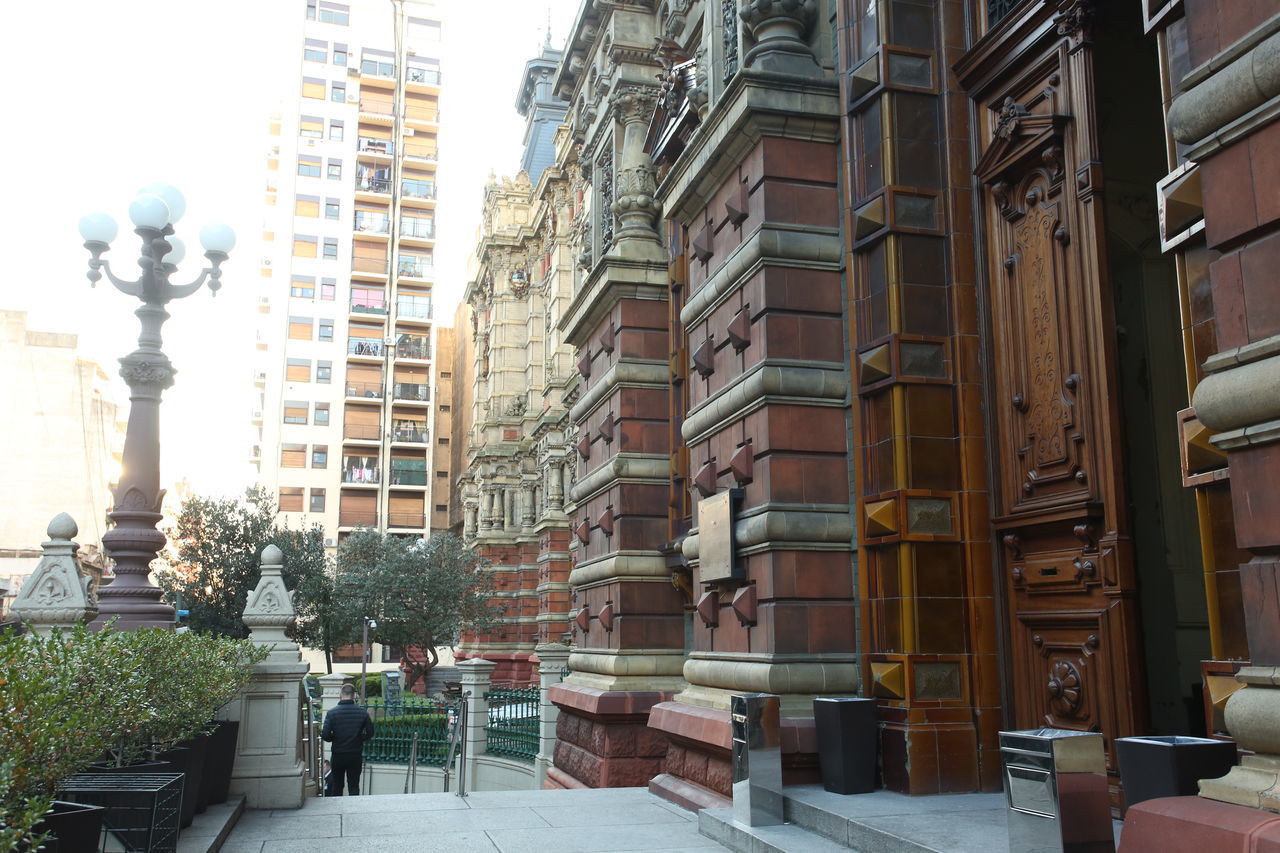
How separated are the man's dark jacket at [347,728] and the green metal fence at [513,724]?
450cm

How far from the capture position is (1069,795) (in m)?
4.93

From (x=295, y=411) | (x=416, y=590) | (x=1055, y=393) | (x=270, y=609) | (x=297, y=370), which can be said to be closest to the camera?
(x=1055, y=393)

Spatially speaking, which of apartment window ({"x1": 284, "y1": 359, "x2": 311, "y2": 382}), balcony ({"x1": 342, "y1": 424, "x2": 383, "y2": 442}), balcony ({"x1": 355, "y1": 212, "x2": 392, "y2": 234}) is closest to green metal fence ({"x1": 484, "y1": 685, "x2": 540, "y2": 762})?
balcony ({"x1": 342, "y1": 424, "x2": 383, "y2": 442})

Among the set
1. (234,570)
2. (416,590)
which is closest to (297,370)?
(416,590)

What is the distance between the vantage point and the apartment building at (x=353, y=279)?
60.2m

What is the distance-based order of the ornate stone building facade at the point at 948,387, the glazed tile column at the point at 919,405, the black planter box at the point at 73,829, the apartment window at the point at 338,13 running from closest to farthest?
the black planter box at the point at 73,829 < the ornate stone building facade at the point at 948,387 < the glazed tile column at the point at 919,405 < the apartment window at the point at 338,13

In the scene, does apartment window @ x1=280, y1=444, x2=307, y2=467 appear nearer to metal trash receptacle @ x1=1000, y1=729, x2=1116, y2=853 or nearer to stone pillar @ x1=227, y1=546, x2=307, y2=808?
stone pillar @ x1=227, y1=546, x2=307, y2=808

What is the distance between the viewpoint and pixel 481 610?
3944 centimetres

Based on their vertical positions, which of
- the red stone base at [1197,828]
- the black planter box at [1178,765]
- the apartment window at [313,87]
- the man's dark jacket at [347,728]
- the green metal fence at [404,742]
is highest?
the apartment window at [313,87]

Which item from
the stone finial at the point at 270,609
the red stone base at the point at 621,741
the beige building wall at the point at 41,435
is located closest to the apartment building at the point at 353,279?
the beige building wall at the point at 41,435

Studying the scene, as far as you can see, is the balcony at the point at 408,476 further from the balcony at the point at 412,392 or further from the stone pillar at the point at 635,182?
the stone pillar at the point at 635,182

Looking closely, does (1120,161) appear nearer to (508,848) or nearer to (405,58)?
(508,848)

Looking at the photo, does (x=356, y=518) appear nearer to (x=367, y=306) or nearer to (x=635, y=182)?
(x=367, y=306)

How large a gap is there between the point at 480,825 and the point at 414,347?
5602cm
